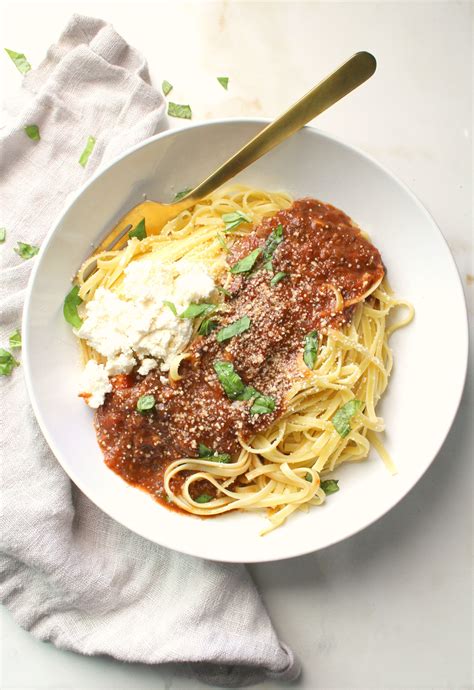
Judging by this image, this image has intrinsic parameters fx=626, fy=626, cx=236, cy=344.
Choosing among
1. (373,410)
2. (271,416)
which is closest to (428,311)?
(373,410)

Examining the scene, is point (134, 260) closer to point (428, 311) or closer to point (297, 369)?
point (297, 369)

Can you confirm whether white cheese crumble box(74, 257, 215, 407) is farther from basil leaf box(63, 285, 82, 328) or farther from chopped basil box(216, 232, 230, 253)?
chopped basil box(216, 232, 230, 253)

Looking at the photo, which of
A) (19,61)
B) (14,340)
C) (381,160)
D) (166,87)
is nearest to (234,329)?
(14,340)

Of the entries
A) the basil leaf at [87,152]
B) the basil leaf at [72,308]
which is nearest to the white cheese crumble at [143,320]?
the basil leaf at [72,308]

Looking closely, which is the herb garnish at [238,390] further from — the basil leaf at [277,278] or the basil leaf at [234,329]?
the basil leaf at [277,278]

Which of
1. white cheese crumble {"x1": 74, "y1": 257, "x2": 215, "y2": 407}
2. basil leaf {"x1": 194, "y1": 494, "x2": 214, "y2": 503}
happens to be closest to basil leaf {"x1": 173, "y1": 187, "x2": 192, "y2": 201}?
white cheese crumble {"x1": 74, "y1": 257, "x2": 215, "y2": 407}

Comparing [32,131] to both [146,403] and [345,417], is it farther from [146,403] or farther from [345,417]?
[345,417]
